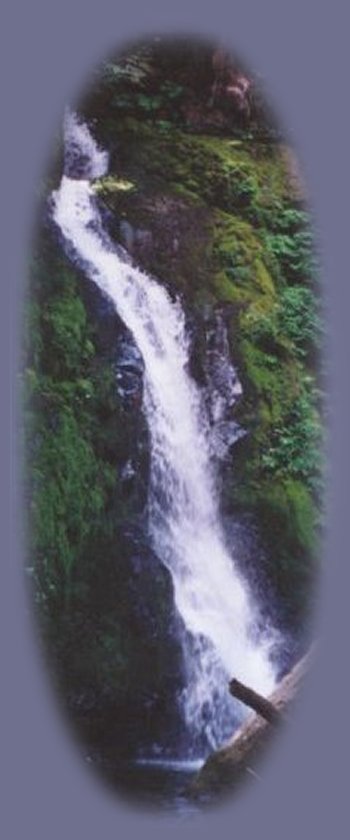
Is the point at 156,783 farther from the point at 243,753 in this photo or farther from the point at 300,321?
the point at 300,321

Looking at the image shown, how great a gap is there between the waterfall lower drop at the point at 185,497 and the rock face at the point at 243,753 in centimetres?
108

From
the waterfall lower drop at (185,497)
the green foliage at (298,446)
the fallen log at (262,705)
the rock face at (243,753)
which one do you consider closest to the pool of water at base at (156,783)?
the rock face at (243,753)

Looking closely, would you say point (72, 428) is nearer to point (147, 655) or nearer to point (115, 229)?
point (147, 655)

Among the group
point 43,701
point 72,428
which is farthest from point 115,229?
point 43,701

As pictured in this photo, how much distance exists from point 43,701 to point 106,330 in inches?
109

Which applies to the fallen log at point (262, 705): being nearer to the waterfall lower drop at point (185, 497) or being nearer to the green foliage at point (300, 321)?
the waterfall lower drop at point (185, 497)

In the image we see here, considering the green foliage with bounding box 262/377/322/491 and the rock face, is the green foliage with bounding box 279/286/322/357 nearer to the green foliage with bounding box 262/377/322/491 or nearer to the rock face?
the green foliage with bounding box 262/377/322/491

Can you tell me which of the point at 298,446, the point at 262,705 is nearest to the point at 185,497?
the point at 298,446

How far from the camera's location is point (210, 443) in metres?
8.21

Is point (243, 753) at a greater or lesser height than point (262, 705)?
lesser

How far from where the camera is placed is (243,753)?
5.77 metres

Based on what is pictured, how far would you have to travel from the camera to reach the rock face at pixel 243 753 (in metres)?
5.67

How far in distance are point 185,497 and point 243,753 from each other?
8.03 ft

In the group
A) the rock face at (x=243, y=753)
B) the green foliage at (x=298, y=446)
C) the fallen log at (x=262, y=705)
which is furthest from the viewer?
the green foliage at (x=298, y=446)
